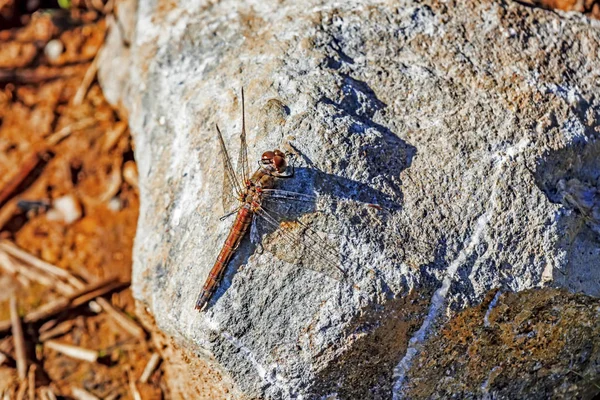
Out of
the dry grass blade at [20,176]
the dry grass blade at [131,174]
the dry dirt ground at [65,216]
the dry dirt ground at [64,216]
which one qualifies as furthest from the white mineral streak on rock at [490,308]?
the dry grass blade at [20,176]

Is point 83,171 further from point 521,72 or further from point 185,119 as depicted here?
point 521,72

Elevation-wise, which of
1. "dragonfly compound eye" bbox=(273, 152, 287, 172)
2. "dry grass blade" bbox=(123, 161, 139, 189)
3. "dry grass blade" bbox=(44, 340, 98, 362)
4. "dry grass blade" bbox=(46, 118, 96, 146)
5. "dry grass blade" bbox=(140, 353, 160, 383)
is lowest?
"dry grass blade" bbox=(140, 353, 160, 383)

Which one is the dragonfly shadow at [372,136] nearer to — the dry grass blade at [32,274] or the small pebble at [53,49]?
the dry grass blade at [32,274]

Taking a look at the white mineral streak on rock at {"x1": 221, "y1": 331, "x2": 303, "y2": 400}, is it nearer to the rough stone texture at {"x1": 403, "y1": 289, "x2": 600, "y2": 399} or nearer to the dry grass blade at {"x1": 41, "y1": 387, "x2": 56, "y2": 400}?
the rough stone texture at {"x1": 403, "y1": 289, "x2": 600, "y2": 399}

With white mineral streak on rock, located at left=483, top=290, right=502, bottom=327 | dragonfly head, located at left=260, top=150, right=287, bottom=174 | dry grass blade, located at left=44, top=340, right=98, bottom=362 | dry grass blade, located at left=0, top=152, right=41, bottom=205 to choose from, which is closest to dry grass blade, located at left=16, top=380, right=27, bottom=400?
dry grass blade, located at left=44, top=340, right=98, bottom=362

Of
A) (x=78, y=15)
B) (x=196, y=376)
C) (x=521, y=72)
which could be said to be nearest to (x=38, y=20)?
(x=78, y=15)
